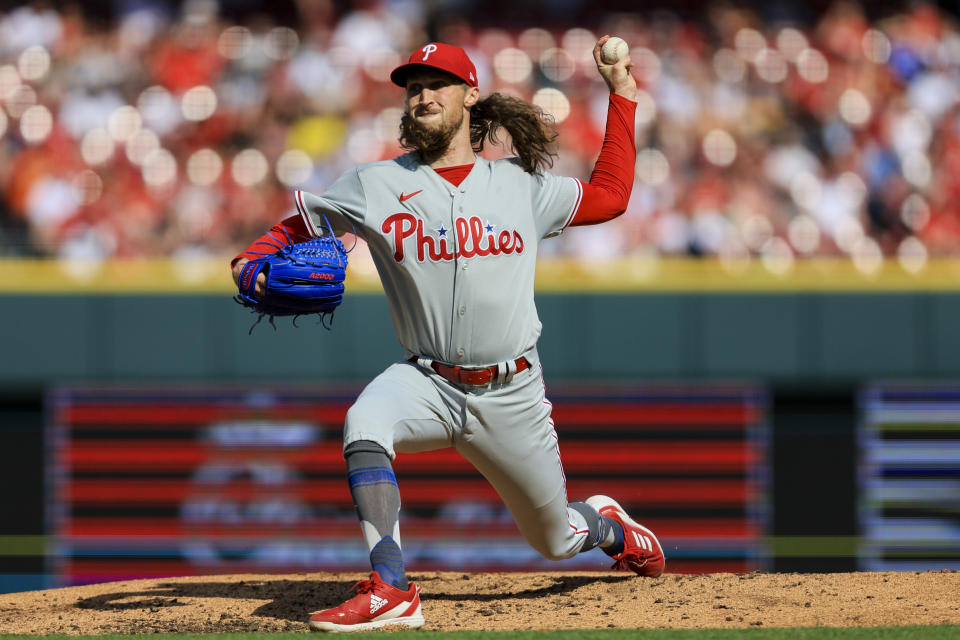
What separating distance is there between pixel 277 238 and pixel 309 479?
3809 mm

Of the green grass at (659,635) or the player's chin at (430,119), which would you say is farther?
the player's chin at (430,119)

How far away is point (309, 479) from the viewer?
7.34 m

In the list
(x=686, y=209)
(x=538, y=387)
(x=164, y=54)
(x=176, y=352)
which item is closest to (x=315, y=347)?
(x=176, y=352)

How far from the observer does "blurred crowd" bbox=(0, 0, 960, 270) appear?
8086 millimetres

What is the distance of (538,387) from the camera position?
12.6 ft

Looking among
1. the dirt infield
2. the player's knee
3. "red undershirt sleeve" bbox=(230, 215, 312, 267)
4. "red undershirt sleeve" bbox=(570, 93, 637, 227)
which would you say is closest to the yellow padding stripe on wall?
the dirt infield

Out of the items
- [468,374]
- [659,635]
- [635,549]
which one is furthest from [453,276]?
[635,549]

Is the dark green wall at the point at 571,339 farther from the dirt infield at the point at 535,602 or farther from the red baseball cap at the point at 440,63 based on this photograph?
the red baseball cap at the point at 440,63

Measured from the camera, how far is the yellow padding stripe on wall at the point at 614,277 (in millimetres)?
7316

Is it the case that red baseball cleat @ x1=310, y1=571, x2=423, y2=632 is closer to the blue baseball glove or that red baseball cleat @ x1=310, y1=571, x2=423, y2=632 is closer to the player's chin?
the blue baseball glove

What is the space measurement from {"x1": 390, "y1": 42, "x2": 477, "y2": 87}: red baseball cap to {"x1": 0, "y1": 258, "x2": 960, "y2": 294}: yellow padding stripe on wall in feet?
11.8

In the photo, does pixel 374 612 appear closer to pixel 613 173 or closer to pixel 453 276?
pixel 453 276

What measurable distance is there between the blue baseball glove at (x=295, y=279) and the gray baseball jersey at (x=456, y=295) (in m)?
0.14

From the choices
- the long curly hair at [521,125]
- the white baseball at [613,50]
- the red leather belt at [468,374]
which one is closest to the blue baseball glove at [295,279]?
the red leather belt at [468,374]
